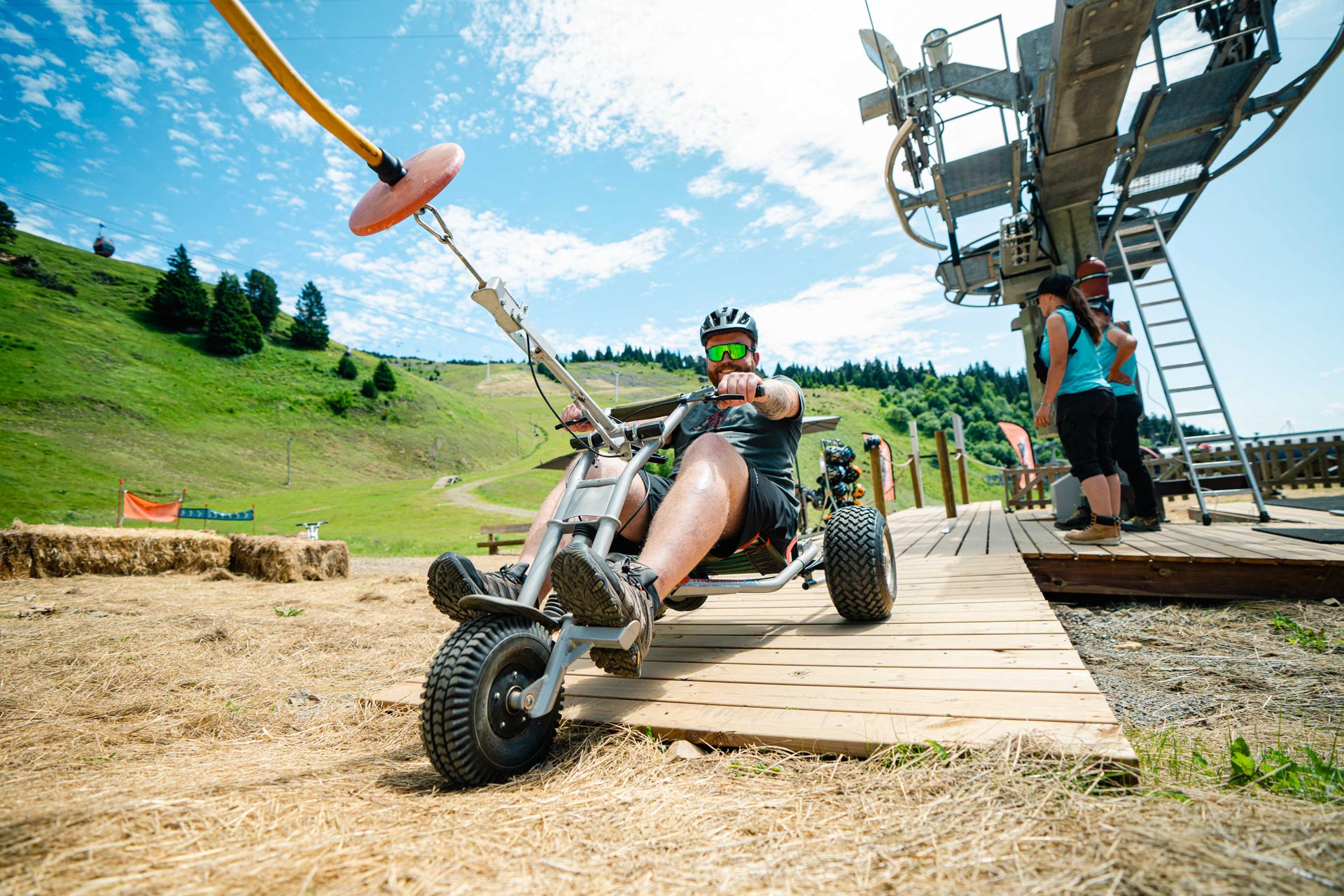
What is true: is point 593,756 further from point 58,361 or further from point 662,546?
point 58,361

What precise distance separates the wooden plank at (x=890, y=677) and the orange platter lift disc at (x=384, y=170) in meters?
1.55

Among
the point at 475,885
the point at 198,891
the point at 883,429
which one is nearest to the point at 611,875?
the point at 475,885

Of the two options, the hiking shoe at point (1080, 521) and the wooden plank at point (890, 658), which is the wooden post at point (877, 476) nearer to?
the hiking shoe at point (1080, 521)

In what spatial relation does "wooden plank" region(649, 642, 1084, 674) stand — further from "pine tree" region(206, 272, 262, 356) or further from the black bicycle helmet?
"pine tree" region(206, 272, 262, 356)

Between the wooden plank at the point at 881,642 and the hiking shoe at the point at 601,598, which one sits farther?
the wooden plank at the point at 881,642

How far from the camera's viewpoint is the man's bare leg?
1.63 meters

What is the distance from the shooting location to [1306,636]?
2.38 m

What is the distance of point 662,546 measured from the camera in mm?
1641

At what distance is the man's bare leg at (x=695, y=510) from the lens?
5.34 ft

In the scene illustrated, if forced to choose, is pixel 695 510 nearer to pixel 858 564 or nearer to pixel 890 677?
pixel 890 677

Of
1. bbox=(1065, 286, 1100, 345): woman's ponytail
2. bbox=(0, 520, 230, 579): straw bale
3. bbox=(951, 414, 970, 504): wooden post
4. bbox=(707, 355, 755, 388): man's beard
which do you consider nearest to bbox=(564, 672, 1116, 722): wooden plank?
bbox=(707, 355, 755, 388): man's beard

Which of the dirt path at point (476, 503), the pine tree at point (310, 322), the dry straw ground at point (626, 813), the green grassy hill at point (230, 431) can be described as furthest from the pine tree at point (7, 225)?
the dry straw ground at point (626, 813)

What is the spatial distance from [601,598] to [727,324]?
1.44 m

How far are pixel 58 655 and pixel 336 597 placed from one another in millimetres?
3110
